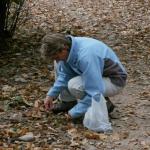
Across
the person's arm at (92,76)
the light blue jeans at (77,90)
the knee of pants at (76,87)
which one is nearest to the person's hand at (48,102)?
the light blue jeans at (77,90)

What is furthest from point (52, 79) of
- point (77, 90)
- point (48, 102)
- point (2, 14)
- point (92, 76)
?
point (92, 76)

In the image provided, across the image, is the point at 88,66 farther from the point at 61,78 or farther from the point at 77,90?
the point at 61,78

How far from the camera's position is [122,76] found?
532 cm

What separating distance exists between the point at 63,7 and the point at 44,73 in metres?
6.29

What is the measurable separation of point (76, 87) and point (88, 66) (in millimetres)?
338

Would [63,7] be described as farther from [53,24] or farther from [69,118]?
[69,118]

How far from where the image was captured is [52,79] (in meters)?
7.05

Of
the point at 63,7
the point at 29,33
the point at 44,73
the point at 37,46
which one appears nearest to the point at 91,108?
the point at 44,73

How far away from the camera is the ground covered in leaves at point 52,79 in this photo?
15.8ft

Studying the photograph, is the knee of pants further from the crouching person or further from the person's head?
the person's head

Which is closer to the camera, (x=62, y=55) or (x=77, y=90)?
(x=62, y=55)

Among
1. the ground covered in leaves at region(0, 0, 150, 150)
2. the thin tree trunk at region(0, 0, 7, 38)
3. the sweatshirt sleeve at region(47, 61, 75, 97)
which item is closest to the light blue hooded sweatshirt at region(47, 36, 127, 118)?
the sweatshirt sleeve at region(47, 61, 75, 97)

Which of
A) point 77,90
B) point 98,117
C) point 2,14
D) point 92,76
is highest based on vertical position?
point 2,14

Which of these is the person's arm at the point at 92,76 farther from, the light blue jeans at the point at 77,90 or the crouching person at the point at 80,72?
the light blue jeans at the point at 77,90
